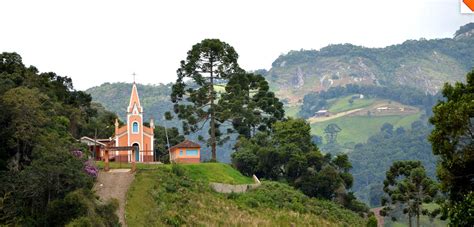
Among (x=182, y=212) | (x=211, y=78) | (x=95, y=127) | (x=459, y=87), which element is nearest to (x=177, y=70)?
(x=211, y=78)

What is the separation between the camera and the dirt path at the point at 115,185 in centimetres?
4184

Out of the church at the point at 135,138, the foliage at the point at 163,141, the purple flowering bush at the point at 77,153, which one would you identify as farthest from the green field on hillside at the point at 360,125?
the purple flowering bush at the point at 77,153

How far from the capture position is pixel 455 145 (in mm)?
30922

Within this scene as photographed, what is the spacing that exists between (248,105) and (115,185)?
1798 cm

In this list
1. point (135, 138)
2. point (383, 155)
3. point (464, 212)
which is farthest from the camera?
point (383, 155)

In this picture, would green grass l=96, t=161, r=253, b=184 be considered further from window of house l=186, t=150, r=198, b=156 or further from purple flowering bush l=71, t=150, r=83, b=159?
purple flowering bush l=71, t=150, r=83, b=159

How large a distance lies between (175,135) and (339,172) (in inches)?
532

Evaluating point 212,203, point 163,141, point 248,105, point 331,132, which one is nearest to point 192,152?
point 163,141

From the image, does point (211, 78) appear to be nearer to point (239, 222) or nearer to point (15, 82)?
point (15, 82)

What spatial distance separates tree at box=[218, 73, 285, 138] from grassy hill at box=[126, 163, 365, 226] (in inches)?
257

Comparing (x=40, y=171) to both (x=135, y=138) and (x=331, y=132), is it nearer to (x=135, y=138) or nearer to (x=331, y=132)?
(x=135, y=138)

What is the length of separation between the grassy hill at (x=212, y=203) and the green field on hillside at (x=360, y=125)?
422 ft

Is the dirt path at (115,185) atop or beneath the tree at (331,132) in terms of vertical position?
beneath

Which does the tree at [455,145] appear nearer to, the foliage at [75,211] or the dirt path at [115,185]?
the foliage at [75,211]
